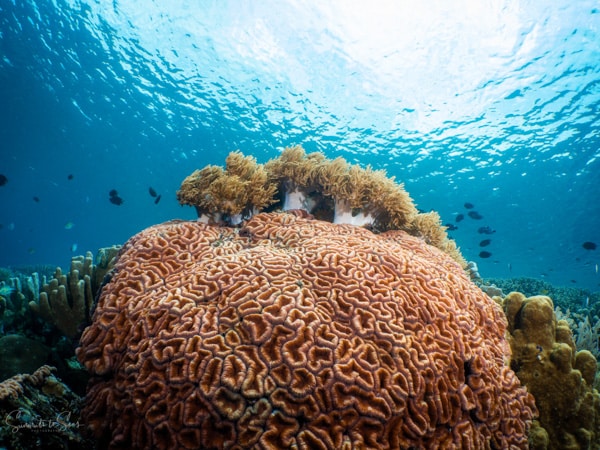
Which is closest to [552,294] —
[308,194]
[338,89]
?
[308,194]

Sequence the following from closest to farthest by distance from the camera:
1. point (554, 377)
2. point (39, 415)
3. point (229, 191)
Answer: point (39, 415)
point (554, 377)
point (229, 191)

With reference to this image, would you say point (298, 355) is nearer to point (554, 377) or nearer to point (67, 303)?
point (554, 377)

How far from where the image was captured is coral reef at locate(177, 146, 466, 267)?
475cm

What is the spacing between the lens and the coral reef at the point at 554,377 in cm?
324

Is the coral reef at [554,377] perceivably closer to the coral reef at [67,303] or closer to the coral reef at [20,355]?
the coral reef at [67,303]

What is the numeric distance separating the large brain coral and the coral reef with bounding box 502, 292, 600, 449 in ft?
1.05

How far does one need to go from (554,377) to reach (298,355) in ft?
10.2

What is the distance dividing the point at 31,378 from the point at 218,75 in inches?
918

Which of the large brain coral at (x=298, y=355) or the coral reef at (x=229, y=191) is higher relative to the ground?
the coral reef at (x=229, y=191)

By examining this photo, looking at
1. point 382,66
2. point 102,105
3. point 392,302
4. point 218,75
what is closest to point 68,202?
point 102,105

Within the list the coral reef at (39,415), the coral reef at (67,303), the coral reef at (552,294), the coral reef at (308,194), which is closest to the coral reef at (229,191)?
the coral reef at (308,194)

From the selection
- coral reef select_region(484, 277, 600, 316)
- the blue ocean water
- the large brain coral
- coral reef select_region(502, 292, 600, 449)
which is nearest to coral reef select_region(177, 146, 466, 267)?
the large brain coral

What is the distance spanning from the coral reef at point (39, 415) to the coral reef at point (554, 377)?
4353 mm

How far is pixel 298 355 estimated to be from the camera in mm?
2414
